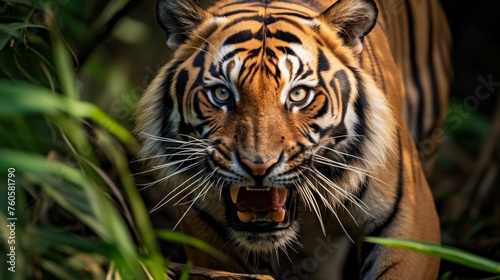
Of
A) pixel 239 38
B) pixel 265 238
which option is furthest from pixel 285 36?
pixel 265 238

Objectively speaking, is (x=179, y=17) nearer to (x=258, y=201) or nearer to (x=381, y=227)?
(x=258, y=201)

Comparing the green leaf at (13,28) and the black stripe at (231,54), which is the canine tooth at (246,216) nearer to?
the black stripe at (231,54)

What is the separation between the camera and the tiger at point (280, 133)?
8.39 feet

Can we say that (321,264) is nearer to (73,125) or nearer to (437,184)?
(437,184)

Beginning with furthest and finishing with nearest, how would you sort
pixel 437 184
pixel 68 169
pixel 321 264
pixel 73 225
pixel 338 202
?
pixel 437 184 < pixel 321 264 < pixel 73 225 < pixel 338 202 < pixel 68 169

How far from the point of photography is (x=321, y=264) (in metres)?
4.32

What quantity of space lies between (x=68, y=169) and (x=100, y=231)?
0.21 m

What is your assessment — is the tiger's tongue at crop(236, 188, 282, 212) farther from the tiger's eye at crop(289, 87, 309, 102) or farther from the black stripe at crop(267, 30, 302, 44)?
the black stripe at crop(267, 30, 302, 44)

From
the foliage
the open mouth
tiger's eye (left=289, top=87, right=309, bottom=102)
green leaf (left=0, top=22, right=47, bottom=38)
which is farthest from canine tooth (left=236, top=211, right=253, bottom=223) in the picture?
green leaf (left=0, top=22, right=47, bottom=38)

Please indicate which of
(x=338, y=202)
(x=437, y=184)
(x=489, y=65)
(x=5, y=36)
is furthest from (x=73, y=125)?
(x=489, y=65)

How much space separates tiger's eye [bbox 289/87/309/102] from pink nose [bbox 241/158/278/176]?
0.20 meters

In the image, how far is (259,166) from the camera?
245cm

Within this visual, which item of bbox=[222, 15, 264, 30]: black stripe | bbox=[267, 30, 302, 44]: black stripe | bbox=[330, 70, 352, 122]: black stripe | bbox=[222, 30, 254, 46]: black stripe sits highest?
bbox=[222, 15, 264, 30]: black stripe

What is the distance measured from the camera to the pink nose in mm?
2453
